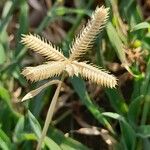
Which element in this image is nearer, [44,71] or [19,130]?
[44,71]

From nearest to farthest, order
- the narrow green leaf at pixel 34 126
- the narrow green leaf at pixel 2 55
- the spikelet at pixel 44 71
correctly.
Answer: the spikelet at pixel 44 71 < the narrow green leaf at pixel 34 126 < the narrow green leaf at pixel 2 55

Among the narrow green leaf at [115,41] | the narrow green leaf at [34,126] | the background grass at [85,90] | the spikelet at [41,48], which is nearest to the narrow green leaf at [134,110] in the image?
the background grass at [85,90]

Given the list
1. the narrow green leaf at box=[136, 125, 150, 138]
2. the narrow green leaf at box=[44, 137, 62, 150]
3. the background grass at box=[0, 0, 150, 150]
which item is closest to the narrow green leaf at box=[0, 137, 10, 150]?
the background grass at box=[0, 0, 150, 150]

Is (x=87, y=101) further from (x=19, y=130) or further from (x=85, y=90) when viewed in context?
(x=19, y=130)

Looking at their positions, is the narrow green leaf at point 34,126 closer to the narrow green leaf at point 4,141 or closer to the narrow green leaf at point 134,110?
the narrow green leaf at point 4,141

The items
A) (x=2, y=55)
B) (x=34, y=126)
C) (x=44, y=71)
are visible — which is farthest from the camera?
(x=2, y=55)

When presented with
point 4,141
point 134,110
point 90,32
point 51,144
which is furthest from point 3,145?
point 90,32

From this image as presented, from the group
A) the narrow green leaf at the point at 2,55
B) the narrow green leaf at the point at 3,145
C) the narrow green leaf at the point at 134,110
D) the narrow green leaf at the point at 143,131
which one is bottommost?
the narrow green leaf at the point at 143,131

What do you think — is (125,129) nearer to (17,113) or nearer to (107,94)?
(107,94)
